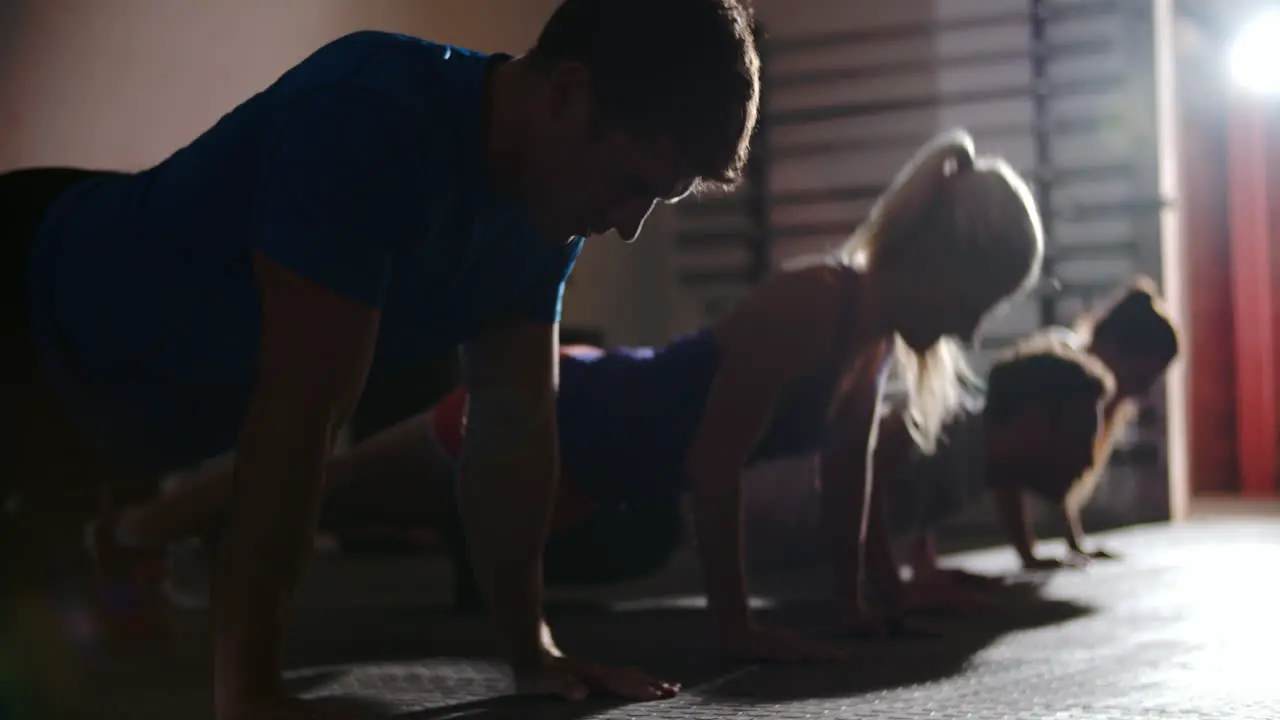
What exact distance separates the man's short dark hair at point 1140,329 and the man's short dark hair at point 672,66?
5.71ft

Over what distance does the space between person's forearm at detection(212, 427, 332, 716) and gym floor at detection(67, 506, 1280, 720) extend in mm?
238

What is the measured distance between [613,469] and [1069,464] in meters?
0.84

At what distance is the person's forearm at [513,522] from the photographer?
3.32 feet

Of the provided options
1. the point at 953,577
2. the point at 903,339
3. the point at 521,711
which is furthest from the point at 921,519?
the point at 521,711

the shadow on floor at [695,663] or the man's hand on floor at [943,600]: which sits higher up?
the shadow on floor at [695,663]

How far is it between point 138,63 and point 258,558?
158cm

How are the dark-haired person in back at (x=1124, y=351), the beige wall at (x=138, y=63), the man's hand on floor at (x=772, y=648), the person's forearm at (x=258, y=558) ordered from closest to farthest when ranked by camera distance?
1. the person's forearm at (x=258, y=558)
2. the man's hand on floor at (x=772, y=648)
3. the beige wall at (x=138, y=63)
4. the dark-haired person in back at (x=1124, y=351)

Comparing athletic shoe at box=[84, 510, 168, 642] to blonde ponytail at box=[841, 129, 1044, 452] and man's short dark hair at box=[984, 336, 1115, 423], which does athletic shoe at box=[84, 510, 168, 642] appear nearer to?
blonde ponytail at box=[841, 129, 1044, 452]

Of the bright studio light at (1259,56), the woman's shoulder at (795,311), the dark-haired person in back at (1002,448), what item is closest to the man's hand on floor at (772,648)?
the woman's shoulder at (795,311)

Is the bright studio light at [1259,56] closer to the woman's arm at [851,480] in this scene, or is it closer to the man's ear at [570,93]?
the woman's arm at [851,480]

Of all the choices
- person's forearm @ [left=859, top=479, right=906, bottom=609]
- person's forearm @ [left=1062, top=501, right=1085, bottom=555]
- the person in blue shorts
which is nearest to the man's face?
the person in blue shorts

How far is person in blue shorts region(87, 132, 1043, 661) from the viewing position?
131 centimetres

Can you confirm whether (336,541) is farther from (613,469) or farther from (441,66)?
(441,66)

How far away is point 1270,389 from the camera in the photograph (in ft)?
14.6
